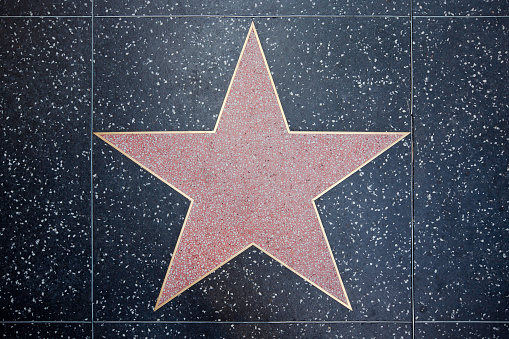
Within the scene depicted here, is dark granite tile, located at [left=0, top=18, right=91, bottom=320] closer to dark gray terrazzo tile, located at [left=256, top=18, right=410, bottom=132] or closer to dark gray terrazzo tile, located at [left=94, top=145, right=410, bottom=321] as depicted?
dark gray terrazzo tile, located at [left=94, top=145, right=410, bottom=321]

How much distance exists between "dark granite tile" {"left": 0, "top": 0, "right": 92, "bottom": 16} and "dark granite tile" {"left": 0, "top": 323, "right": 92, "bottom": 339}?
1.26m

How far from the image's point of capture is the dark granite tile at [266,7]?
1137 mm

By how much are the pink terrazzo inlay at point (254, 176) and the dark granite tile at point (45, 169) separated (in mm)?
314

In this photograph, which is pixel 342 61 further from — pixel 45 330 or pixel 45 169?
pixel 45 330

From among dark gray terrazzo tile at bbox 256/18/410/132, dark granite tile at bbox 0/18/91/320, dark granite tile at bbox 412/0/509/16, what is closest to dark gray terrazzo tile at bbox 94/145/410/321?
dark granite tile at bbox 0/18/91/320

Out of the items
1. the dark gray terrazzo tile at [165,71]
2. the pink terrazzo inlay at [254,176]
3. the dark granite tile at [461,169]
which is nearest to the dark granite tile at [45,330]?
the pink terrazzo inlay at [254,176]

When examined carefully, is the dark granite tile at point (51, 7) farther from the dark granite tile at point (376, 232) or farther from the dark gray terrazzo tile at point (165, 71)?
the dark granite tile at point (376, 232)

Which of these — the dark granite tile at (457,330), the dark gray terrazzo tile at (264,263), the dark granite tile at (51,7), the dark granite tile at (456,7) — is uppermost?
the dark granite tile at (456,7)

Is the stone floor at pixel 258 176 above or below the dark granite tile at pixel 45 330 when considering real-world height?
above

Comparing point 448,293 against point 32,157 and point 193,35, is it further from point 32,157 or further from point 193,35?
point 32,157

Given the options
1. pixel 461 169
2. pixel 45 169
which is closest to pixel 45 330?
pixel 45 169

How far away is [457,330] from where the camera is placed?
113 cm

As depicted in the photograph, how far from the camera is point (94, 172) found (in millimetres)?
1145

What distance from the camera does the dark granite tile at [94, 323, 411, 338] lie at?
1127mm
